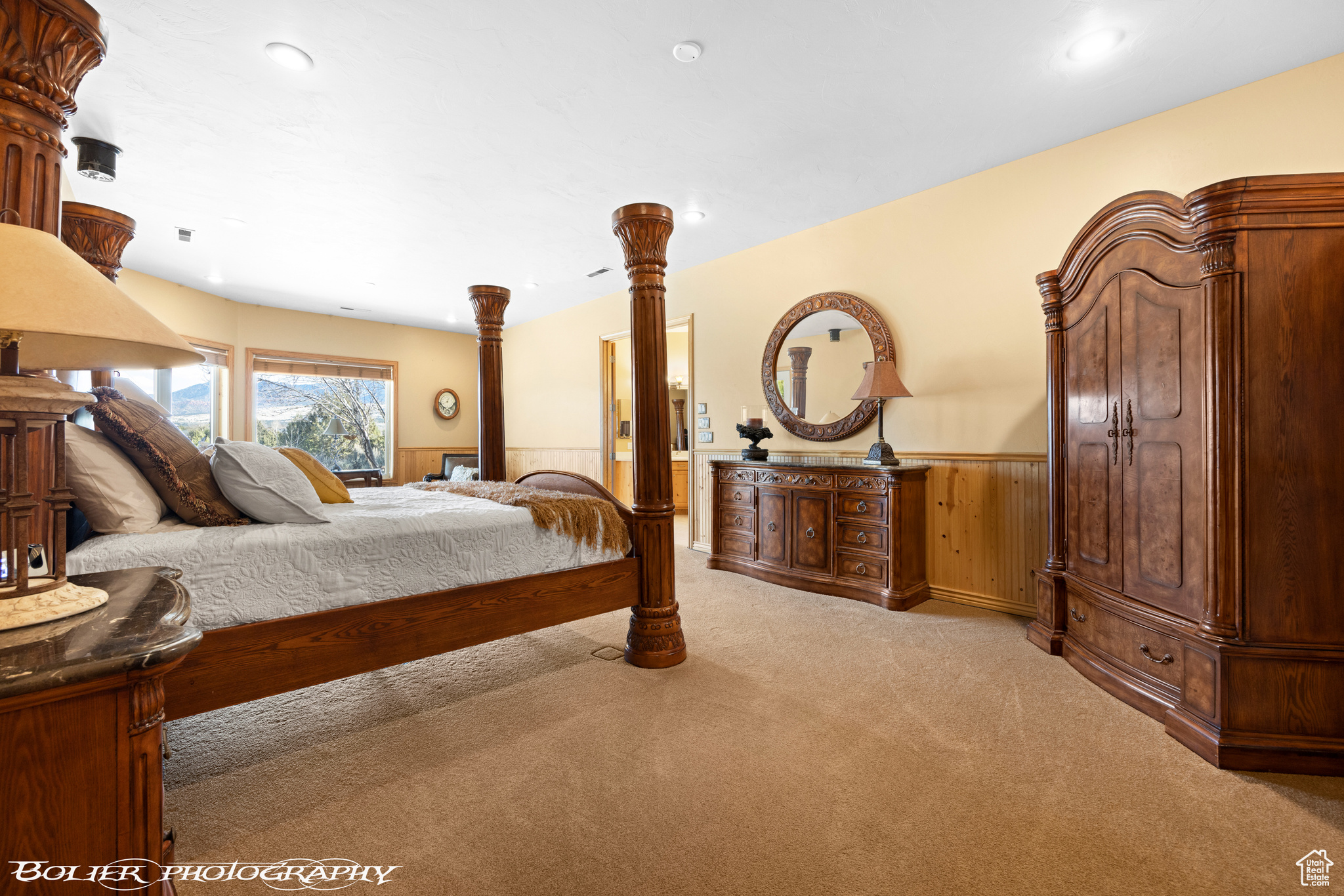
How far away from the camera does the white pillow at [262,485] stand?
199 cm

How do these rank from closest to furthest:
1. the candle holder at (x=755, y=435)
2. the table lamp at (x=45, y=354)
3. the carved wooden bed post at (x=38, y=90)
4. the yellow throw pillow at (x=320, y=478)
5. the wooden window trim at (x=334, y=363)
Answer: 1. the table lamp at (x=45, y=354)
2. the carved wooden bed post at (x=38, y=90)
3. the yellow throw pillow at (x=320, y=478)
4. the candle holder at (x=755, y=435)
5. the wooden window trim at (x=334, y=363)

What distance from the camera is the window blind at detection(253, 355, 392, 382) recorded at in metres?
6.71

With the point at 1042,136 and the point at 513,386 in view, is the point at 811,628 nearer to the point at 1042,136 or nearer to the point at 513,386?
the point at 1042,136

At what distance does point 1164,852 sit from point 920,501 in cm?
250

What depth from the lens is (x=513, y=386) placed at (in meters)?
8.03

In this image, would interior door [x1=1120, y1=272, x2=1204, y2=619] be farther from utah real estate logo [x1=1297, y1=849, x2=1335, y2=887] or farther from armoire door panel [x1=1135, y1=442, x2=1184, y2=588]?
utah real estate logo [x1=1297, y1=849, x2=1335, y2=887]

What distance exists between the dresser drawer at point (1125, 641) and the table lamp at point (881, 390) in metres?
1.28

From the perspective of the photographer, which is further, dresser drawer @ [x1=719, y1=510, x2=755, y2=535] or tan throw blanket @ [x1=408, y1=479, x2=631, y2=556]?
dresser drawer @ [x1=719, y1=510, x2=755, y2=535]

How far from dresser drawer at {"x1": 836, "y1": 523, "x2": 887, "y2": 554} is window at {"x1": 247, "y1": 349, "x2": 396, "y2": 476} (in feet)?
20.0

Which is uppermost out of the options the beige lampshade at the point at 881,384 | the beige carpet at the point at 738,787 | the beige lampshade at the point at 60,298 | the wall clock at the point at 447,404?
the wall clock at the point at 447,404

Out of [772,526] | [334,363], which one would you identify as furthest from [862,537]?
[334,363]

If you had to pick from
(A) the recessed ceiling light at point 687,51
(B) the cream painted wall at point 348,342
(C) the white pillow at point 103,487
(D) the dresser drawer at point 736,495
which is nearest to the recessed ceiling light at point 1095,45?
(A) the recessed ceiling light at point 687,51

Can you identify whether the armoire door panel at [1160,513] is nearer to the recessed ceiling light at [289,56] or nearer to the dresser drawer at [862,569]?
the dresser drawer at [862,569]

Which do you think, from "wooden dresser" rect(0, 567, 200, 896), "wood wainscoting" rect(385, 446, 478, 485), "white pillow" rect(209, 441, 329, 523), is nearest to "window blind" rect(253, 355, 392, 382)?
"wood wainscoting" rect(385, 446, 478, 485)
